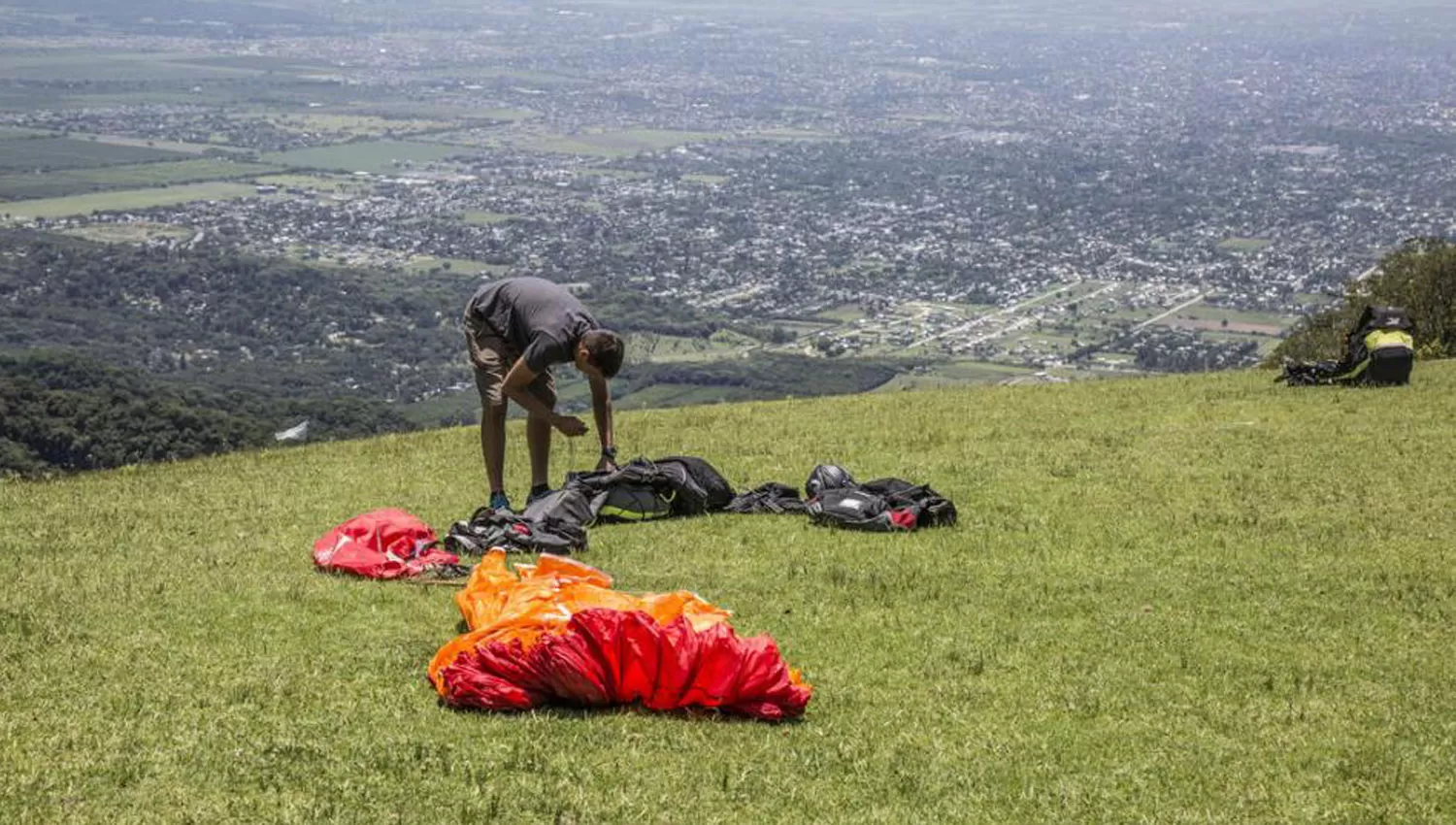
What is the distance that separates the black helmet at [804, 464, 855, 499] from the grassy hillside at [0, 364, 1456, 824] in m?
1.11

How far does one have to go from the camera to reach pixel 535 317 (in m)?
14.1

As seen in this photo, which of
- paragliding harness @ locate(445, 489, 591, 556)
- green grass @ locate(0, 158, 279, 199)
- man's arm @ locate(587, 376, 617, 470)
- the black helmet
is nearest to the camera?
paragliding harness @ locate(445, 489, 591, 556)

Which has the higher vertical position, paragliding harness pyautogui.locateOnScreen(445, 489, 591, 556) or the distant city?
paragliding harness pyautogui.locateOnScreen(445, 489, 591, 556)

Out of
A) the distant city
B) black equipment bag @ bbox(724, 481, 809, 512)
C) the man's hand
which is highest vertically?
the man's hand

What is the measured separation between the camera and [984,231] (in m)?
142

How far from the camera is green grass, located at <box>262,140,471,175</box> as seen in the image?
154 m

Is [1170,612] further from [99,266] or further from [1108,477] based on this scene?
[99,266]

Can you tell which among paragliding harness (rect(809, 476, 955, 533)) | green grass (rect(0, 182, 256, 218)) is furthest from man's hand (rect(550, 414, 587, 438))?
green grass (rect(0, 182, 256, 218))

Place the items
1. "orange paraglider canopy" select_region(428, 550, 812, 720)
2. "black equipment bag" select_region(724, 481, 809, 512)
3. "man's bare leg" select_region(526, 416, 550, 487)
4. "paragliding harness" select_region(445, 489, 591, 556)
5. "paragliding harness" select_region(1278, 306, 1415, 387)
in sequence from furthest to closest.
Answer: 1. "paragliding harness" select_region(1278, 306, 1415, 387)
2. "black equipment bag" select_region(724, 481, 809, 512)
3. "man's bare leg" select_region(526, 416, 550, 487)
4. "paragliding harness" select_region(445, 489, 591, 556)
5. "orange paraglider canopy" select_region(428, 550, 812, 720)

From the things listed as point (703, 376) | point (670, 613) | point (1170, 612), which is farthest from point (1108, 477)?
point (703, 376)

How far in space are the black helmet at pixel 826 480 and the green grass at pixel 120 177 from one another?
123009mm

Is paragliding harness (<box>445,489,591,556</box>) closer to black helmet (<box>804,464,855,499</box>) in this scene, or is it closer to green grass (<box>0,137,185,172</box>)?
black helmet (<box>804,464,855,499</box>)

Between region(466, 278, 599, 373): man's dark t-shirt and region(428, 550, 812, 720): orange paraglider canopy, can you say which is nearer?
region(428, 550, 812, 720): orange paraglider canopy

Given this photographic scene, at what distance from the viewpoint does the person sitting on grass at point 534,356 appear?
45.7 ft
